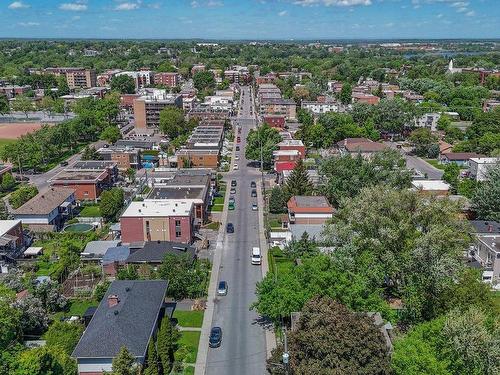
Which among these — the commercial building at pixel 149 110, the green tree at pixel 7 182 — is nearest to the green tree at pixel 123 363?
the green tree at pixel 7 182

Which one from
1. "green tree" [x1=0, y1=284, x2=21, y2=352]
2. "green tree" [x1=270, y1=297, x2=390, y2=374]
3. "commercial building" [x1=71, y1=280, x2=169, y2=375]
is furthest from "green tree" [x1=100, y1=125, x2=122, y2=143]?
"green tree" [x1=270, y1=297, x2=390, y2=374]

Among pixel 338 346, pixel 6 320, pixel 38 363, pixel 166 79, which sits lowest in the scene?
pixel 38 363

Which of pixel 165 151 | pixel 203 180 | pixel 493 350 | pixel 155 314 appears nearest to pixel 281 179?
pixel 203 180

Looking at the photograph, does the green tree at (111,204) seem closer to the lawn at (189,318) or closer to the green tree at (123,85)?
the lawn at (189,318)

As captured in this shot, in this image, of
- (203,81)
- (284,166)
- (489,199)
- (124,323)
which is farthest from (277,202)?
(203,81)

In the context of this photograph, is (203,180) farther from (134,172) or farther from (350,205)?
(350,205)

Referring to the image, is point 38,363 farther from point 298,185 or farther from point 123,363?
point 298,185

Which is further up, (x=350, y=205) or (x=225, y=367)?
(x=350, y=205)
